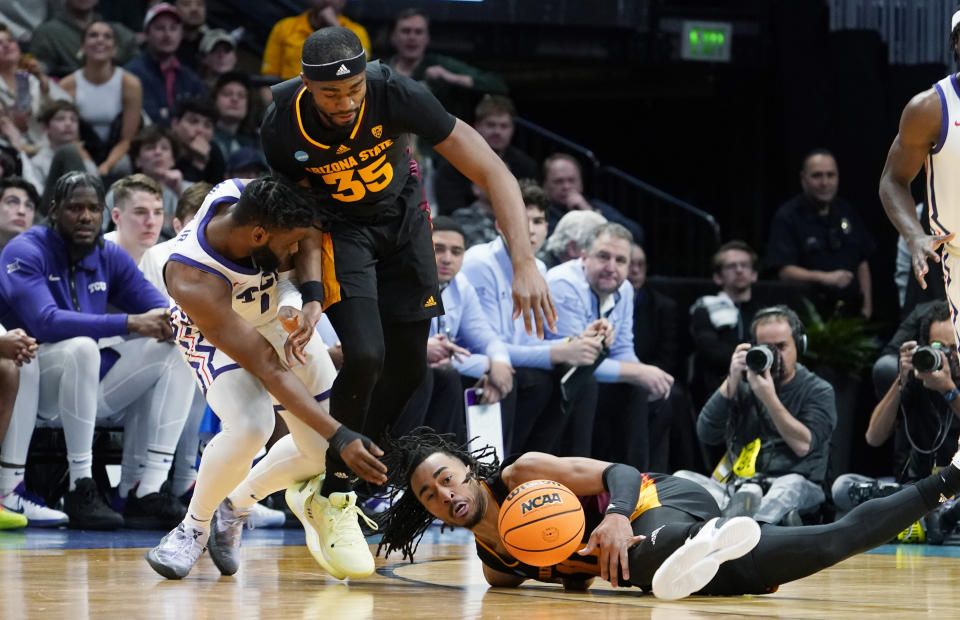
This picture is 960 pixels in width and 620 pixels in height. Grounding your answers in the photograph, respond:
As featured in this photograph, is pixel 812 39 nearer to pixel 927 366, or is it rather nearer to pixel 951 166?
pixel 927 366

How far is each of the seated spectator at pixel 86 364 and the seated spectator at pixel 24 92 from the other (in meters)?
1.84

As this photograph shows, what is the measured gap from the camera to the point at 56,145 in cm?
759

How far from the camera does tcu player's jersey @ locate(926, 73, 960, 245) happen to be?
13.4 ft

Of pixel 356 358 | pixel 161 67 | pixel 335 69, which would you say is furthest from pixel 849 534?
pixel 161 67

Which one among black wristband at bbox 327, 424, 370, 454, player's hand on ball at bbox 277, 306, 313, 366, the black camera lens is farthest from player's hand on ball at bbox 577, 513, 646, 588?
the black camera lens

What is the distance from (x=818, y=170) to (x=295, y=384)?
5.84 m

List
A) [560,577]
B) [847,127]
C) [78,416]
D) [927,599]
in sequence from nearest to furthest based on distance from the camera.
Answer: [927,599] → [560,577] → [78,416] → [847,127]

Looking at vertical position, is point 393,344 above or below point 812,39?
below

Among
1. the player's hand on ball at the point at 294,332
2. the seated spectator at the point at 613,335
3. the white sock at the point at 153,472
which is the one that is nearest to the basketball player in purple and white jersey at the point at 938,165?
the player's hand on ball at the point at 294,332

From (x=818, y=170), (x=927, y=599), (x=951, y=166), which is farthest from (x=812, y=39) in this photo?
(x=927, y=599)

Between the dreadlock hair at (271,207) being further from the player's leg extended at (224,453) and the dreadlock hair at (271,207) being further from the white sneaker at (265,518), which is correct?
the white sneaker at (265,518)

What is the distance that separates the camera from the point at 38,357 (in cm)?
605

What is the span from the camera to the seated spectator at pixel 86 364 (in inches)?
233

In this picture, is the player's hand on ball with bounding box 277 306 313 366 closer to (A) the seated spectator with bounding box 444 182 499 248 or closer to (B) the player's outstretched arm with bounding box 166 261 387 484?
(B) the player's outstretched arm with bounding box 166 261 387 484
